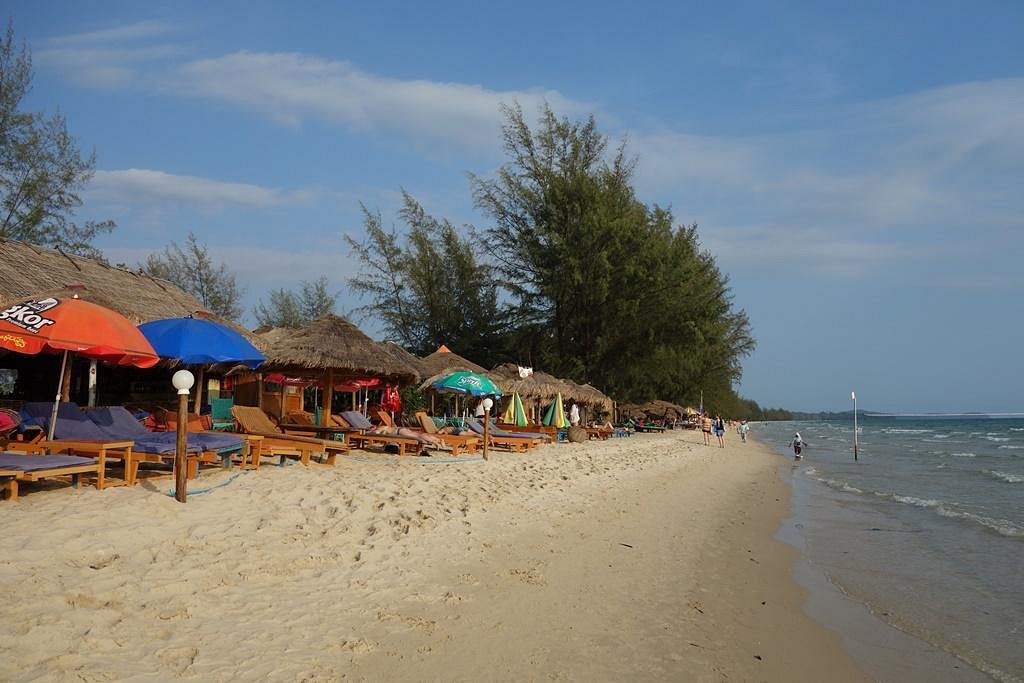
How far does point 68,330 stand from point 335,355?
5244 millimetres

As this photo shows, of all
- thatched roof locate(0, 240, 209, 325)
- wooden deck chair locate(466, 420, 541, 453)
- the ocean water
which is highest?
thatched roof locate(0, 240, 209, 325)

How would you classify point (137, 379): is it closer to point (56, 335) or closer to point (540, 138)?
point (56, 335)

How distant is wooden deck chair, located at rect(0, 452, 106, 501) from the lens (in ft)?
18.2

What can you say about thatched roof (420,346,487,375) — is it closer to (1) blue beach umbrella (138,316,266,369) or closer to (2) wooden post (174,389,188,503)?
(1) blue beach umbrella (138,316,266,369)

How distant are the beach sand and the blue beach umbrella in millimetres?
1499

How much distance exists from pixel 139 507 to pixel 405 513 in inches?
91.4

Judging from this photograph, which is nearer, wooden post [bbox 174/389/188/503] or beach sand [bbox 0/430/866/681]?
beach sand [bbox 0/430/866/681]

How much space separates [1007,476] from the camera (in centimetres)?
1927

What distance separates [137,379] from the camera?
14.7 m

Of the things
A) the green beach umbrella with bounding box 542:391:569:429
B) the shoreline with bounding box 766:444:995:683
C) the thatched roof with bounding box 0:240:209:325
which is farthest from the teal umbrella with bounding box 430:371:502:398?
the shoreline with bounding box 766:444:995:683

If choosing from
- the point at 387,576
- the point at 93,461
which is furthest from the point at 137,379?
the point at 387,576

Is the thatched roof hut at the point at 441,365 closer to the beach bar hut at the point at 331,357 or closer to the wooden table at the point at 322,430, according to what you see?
the beach bar hut at the point at 331,357

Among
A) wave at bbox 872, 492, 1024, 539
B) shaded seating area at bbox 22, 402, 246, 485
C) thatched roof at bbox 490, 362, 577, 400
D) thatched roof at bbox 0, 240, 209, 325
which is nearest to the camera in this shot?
shaded seating area at bbox 22, 402, 246, 485

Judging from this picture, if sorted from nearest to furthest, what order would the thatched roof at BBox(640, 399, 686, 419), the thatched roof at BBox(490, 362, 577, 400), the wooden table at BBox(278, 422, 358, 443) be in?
the wooden table at BBox(278, 422, 358, 443) → the thatched roof at BBox(490, 362, 577, 400) → the thatched roof at BBox(640, 399, 686, 419)
